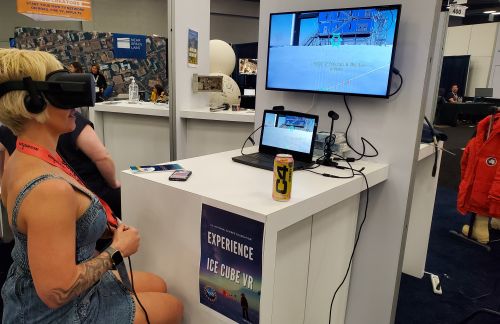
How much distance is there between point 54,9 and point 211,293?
16.6 ft

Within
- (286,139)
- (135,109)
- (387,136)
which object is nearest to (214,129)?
(135,109)

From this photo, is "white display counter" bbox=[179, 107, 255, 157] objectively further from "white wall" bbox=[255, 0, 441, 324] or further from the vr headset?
the vr headset

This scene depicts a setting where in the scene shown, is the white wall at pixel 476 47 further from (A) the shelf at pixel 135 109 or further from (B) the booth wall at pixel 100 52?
(A) the shelf at pixel 135 109

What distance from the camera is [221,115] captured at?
2676 millimetres

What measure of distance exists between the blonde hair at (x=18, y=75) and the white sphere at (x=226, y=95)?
1.97 m

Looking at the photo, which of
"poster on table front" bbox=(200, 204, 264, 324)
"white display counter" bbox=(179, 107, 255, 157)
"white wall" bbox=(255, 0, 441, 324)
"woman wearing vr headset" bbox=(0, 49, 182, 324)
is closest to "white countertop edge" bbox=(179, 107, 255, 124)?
"white display counter" bbox=(179, 107, 255, 157)

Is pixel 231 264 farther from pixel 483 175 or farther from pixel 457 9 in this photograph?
pixel 457 9

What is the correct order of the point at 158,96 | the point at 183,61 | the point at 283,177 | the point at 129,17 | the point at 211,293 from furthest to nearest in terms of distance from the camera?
the point at 129,17 → the point at 158,96 → the point at 183,61 → the point at 211,293 → the point at 283,177

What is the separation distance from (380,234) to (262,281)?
0.96 meters

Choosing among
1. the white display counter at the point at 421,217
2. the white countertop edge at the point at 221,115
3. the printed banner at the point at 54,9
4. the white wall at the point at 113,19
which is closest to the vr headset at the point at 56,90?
the white countertop edge at the point at 221,115

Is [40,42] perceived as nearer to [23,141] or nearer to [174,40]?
[174,40]

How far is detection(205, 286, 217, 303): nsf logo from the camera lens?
129 cm

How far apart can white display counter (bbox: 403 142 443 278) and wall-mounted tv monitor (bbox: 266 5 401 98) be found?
1.09 meters

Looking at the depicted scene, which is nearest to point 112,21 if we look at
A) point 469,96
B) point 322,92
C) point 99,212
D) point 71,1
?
point 71,1
